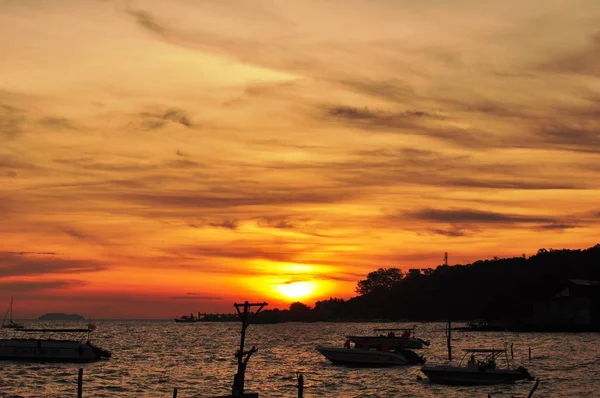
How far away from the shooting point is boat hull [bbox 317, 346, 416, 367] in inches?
3809

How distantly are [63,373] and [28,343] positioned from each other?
1741 centimetres

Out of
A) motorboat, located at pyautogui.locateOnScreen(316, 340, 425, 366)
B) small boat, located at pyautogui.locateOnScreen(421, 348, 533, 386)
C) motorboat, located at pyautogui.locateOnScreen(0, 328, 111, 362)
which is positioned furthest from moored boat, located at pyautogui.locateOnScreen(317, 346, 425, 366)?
motorboat, located at pyautogui.locateOnScreen(0, 328, 111, 362)

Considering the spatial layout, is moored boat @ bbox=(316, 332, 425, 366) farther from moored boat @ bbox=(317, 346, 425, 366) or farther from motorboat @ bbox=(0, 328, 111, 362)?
motorboat @ bbox=(0, 328, 111, 362)

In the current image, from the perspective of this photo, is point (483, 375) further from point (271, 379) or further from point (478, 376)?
point (271, 379)

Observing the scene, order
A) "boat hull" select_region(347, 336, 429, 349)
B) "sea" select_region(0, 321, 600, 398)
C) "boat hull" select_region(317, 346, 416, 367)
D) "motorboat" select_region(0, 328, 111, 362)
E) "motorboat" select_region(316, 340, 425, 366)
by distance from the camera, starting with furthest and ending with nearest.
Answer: "motorboat" select_region(0, 328, 111, 362)
"boat hull" select_region(347, 336, 429, 349)
"motorboat" select_region(316, 340, 425, 366)
"boat hull" select_region(317, 346, 416, 367)
"sea" select_region(0, 321, 600, 398)

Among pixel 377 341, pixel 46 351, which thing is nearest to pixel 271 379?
pixel 377 341

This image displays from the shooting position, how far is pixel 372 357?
317 ft

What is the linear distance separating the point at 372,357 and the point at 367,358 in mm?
731

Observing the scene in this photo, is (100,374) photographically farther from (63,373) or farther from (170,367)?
(170,367)

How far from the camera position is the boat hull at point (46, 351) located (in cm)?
10600

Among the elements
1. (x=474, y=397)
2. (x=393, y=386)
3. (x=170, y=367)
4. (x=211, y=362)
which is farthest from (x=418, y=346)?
(x=474, y=397)

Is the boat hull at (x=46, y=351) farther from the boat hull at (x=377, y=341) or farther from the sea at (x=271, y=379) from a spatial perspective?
the boat hull at (x=377, y=341)

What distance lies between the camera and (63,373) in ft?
307

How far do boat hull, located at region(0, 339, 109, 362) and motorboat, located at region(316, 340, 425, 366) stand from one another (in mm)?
34954
